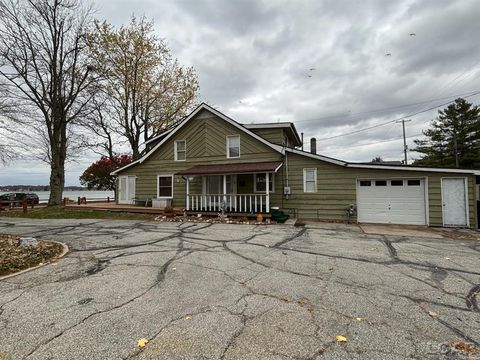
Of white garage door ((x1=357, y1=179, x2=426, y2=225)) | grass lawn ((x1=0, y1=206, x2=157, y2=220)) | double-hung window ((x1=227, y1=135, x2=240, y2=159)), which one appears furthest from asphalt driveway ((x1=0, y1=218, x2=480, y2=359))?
double-hung window ((x1=227, y1=135, x2=240, y2=159))

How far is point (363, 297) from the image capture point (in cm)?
Answer: 405

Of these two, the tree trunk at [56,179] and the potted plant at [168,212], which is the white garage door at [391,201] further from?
the tree trunk at [56,179]

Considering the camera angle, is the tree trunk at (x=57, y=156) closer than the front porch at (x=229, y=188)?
No

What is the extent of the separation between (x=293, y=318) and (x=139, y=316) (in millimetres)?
2017

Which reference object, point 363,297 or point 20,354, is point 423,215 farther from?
point 20,354

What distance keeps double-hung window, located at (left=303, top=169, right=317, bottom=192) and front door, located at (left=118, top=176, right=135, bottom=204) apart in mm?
11855

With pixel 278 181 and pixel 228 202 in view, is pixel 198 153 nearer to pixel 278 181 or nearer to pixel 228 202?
pixel 228 202

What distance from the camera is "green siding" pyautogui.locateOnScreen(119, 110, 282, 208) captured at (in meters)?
15.2

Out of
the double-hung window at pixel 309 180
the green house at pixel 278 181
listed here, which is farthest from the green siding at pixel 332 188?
the double-hung window at pixel 309 180

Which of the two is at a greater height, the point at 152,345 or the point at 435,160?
the point at 435,160

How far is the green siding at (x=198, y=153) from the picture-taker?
15242mm

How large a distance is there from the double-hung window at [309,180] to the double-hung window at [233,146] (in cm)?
414

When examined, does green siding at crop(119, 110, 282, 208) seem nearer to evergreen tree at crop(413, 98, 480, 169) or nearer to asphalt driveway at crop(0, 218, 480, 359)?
asphalt driveway at crop(0, 218, 480, 359)

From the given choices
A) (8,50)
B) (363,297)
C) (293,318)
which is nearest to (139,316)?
(293,318)
